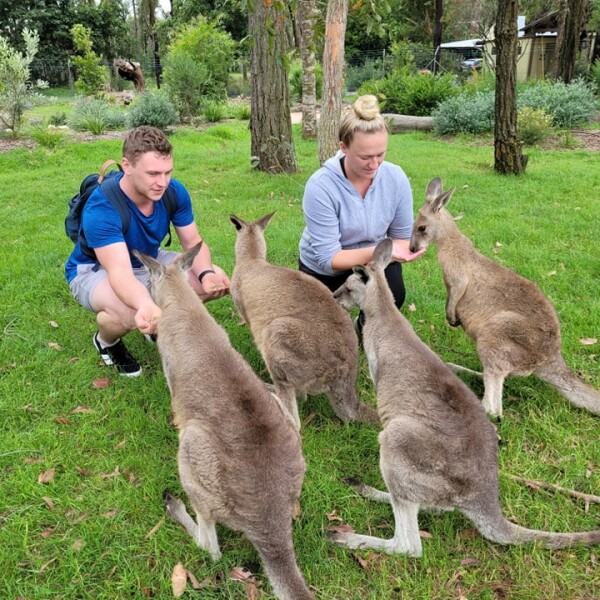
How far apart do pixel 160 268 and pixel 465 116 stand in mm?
9541

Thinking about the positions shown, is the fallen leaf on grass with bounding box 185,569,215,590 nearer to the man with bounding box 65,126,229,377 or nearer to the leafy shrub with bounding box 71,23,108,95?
the man with bounding box 65,126,229,377

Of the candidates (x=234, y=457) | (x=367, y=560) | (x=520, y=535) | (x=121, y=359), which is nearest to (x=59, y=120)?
(x=121, y=359)

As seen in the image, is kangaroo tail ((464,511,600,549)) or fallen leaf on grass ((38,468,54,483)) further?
fallen leaf on grass ((38,468,54,483))

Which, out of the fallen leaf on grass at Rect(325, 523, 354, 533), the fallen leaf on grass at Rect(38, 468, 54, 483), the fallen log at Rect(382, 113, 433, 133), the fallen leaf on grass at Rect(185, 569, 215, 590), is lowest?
the fallen leaf on grass at Rect(185, 569, 215, 590)

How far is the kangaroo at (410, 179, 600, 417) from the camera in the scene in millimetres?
2848

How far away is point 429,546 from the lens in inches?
86.0

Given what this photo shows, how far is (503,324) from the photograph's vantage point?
2.95 metres

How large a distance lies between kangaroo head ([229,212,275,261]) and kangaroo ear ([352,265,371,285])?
3.15 ft

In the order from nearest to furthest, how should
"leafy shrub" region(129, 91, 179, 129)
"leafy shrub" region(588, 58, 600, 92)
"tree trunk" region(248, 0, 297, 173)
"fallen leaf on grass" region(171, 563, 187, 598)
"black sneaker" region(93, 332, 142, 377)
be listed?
"fallen leaf on grass" region(171, 563, 187, 598)
"black sneaker" region(93, 332, 142, 377)
"tree trunk" region(248, 0, 297, 173)
"leafy shrub" region(129, 91, 179, 129)
"leafy shrub" region(588, 58, 600, 92)

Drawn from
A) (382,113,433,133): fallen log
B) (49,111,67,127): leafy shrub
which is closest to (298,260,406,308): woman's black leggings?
(382,113,433,133): fallen log

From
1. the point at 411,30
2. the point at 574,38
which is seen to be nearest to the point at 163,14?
the point at 411,30

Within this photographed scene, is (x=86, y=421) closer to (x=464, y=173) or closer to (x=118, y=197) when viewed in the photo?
(x=118, y=197)

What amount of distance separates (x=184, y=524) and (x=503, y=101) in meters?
6.62

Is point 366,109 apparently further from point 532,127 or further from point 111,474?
point 532,127
